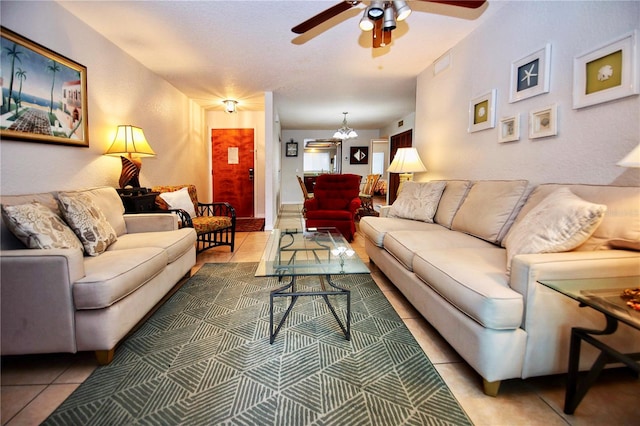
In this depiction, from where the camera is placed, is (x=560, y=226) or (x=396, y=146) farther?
(x=396, y=146)

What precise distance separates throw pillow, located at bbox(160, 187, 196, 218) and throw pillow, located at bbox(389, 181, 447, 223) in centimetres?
240

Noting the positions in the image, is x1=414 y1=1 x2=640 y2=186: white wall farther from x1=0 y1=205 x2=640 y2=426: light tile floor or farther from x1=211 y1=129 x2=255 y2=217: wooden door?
x1=211 y1=129 x2=255 y2=217: wooden door

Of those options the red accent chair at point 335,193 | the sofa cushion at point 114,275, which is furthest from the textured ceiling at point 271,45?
the sofa cushion at point 114,275

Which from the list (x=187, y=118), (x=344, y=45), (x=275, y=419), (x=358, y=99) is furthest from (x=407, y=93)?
(x=275, y=419)

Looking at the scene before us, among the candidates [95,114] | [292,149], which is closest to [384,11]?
[95,114]

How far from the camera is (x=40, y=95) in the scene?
220 centimetres

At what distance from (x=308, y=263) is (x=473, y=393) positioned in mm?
1085

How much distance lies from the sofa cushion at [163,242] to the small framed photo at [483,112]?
2908 millimetres

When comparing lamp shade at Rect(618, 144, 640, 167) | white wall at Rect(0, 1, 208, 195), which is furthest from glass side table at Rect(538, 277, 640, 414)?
white wall at Rect(0, 1, 208, 195)

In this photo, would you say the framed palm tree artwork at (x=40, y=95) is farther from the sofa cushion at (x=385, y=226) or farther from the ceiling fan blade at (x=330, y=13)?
the sofa cushion at (x=385, y=226)

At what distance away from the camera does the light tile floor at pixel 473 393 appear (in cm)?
119

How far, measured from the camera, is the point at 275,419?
46.4 inches

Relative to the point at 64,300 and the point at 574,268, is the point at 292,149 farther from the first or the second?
the point at 574,268

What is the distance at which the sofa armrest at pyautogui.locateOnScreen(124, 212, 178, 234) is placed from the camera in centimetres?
258
